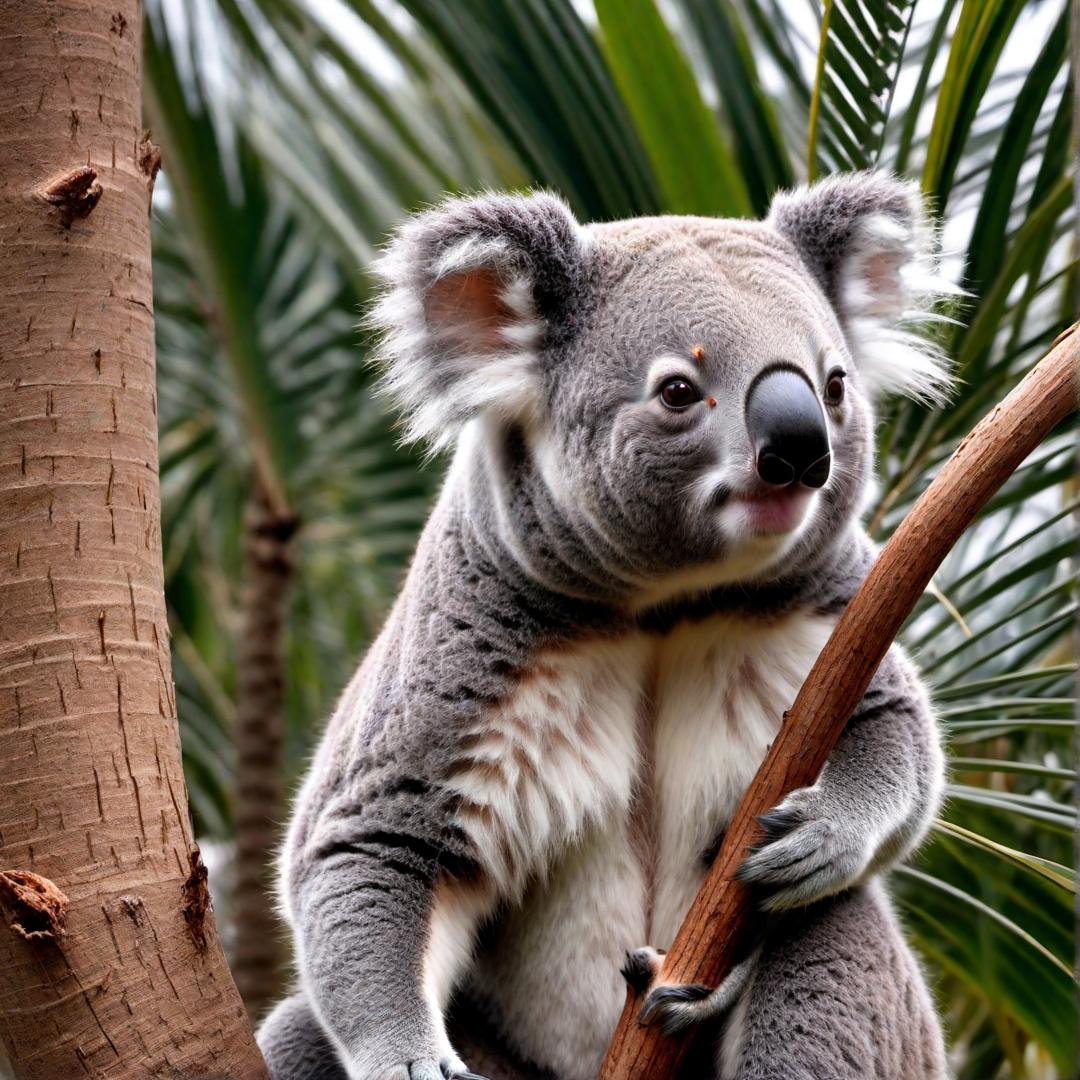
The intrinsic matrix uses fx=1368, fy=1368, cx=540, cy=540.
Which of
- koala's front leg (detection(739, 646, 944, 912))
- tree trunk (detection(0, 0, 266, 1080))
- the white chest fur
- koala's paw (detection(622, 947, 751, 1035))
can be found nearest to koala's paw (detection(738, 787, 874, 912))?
koala's front leg (detection(739, 646, 944, 912))

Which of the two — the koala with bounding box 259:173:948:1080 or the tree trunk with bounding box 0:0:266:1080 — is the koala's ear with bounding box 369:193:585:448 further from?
the tree trunk with bounding box 0:0:266:1080

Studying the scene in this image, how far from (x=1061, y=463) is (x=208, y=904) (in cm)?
246

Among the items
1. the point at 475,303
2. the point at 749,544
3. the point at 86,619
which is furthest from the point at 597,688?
the point at 86,619

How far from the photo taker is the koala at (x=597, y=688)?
101 inches

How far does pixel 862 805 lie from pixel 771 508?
1.92 feet

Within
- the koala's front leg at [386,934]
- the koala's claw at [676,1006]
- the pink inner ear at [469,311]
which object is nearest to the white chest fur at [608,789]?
the koala's front leg at [386,934]

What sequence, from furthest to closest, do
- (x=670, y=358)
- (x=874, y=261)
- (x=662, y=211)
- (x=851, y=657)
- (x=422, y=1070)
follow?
(x=662, y=211) → (x=874, y=261) → (x=670, y=358) → (x=422, y=1070) → (x=851, y=657)

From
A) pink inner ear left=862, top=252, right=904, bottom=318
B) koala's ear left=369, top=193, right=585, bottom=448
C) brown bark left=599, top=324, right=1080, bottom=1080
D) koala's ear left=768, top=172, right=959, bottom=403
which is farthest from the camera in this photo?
pink inner ear left=862, top=252, right=904, bottom=318

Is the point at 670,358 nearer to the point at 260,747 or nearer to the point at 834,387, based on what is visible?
the point at 834,387

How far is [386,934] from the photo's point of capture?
261 cm

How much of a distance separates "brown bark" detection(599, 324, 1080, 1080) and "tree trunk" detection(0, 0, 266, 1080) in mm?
738

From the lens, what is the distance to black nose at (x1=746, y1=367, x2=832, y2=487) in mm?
2314

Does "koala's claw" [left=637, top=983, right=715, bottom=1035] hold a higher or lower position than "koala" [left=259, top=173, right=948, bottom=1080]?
lower

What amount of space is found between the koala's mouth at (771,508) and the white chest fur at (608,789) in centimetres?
41
